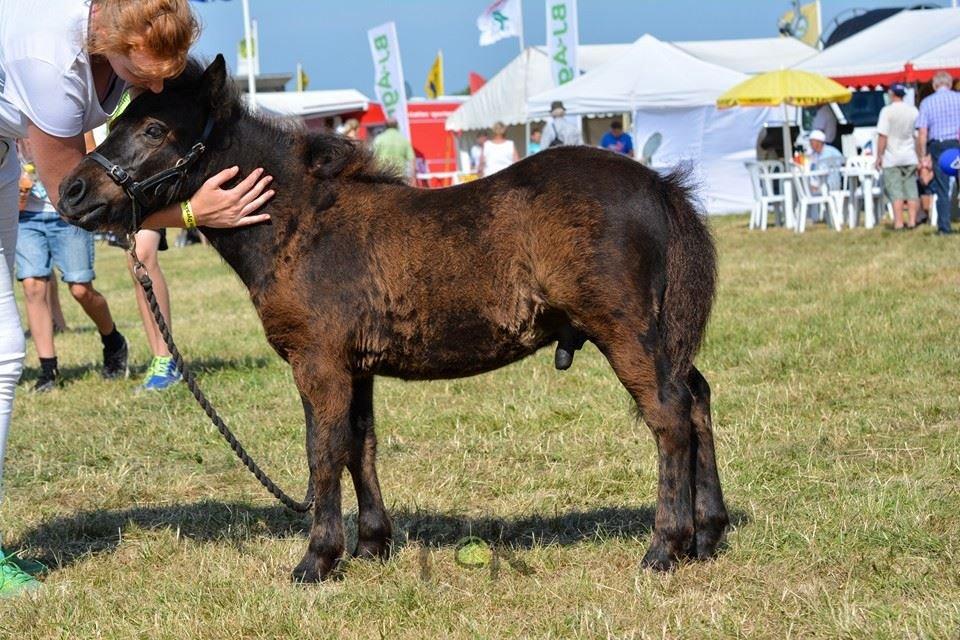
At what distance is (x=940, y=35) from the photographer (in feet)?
75.5

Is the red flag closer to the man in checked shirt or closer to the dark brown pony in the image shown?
the man in checked shirt

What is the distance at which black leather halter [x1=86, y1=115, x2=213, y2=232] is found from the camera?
4371mm

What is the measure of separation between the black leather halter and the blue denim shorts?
539 centimetres

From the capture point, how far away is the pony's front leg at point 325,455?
4449 mm

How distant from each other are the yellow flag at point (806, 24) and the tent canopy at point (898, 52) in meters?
22.8

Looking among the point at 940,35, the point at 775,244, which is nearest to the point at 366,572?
the point at 775,244

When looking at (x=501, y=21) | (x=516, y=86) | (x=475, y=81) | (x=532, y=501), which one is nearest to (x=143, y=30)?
(x=532, y=501)

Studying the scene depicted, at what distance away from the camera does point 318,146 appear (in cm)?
Answer: 470

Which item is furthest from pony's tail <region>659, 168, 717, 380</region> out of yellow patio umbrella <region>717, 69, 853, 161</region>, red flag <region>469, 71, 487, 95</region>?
red flag <region>469, 71, 487, 95</region>

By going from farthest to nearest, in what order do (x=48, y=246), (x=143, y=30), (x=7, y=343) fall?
(x=48, y=246) → (x=7, y=343) → (x=143, y=30)

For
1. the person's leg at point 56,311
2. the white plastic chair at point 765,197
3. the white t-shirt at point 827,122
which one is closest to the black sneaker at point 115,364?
the person's leg at point 56,311

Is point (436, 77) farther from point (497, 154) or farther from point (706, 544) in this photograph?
point (706, 544)

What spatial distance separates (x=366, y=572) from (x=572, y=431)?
99.0 inches

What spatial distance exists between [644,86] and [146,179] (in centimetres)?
2297
